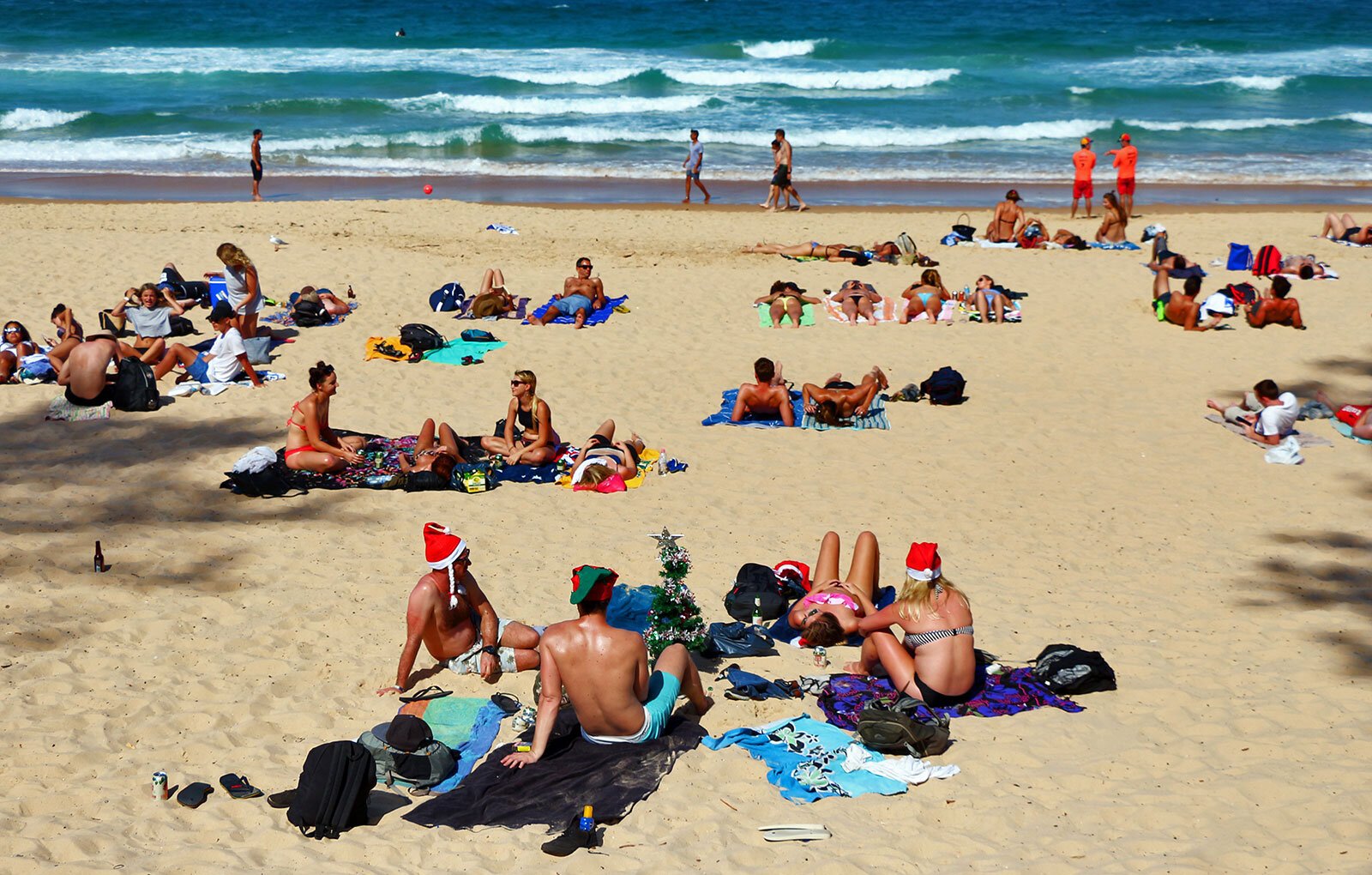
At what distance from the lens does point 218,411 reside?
11625mm

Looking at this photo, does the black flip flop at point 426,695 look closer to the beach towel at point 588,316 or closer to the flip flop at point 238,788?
the flip flop at point 238,788

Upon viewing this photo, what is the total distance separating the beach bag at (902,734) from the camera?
6.22 m

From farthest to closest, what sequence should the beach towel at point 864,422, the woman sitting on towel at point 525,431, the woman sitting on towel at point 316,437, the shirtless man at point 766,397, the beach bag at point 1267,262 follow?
1. the beach bag at point 1267,262
2. the beach towel at point 864,422
3. the shirtless man at point 766,397
4. the woman sitting on towel at point 525,431
5. the woman sitting on towel at point 316,437

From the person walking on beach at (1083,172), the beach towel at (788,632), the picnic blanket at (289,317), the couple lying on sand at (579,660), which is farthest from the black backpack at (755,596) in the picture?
the person walking on beach at (1083,172)

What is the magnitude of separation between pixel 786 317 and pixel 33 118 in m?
24.6

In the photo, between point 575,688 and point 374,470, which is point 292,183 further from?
point 575,688

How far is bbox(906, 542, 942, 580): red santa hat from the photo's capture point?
662 cm

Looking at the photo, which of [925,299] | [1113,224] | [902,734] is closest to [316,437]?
[902,734]

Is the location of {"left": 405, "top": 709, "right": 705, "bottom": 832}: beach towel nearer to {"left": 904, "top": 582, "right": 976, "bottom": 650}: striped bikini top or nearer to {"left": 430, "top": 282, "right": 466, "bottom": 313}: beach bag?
{"left": 904, "top": 582, "right": 976, "bottom": 650}: striped bikini top

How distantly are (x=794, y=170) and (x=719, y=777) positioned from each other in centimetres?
2206

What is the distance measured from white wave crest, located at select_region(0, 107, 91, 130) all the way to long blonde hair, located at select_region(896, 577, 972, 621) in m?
30.5

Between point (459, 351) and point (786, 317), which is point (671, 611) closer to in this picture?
point (459, 351)

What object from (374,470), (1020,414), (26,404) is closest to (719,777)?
(374,470)

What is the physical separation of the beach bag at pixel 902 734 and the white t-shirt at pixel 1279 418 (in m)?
6.54
